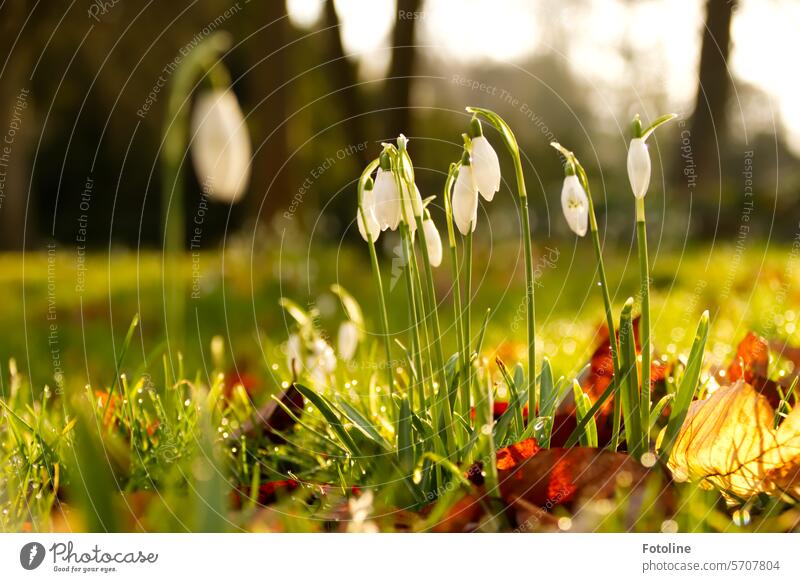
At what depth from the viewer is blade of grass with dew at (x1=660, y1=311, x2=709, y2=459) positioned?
2.66ft

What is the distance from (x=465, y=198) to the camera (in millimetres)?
784

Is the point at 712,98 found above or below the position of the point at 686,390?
above

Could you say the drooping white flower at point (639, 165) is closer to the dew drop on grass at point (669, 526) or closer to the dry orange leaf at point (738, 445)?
the dry orange leaf at point (738, 445)

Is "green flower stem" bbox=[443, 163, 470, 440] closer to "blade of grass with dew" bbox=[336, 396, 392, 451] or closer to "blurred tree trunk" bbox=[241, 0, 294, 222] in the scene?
"blade of grass with dew" bbox=[336, 396, 392, 451]

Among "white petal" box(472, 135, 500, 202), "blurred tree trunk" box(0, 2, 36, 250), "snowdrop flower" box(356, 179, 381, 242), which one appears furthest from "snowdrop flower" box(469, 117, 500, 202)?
"blurred tree trunk" box(0, 2, 36, 250)

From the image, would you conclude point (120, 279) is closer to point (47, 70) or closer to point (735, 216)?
point (735, 216)

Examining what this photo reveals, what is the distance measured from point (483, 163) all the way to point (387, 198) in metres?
0.10

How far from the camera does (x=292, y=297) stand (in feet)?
8.46

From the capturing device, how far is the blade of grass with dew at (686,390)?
810mm

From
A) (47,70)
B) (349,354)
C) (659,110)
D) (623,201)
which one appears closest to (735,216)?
(623,201)

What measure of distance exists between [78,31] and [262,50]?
3297 millimetres

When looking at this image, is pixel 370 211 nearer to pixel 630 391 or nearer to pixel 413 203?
pixel 413 203

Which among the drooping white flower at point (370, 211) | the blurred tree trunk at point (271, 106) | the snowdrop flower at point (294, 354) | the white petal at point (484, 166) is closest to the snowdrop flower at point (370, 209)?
the drooping white flower at point (370, 211)

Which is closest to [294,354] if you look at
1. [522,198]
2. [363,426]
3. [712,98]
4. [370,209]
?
[363,426]
